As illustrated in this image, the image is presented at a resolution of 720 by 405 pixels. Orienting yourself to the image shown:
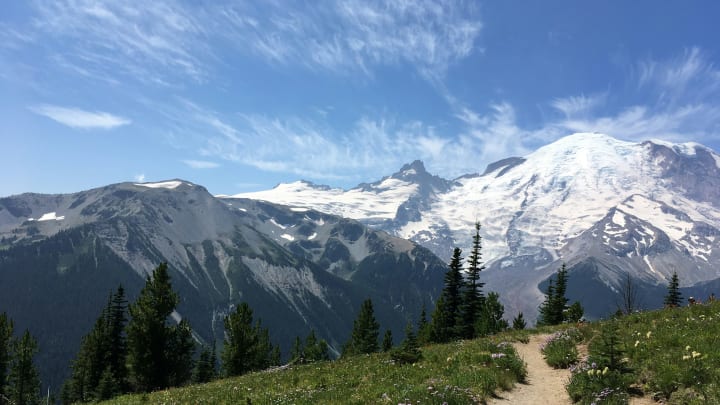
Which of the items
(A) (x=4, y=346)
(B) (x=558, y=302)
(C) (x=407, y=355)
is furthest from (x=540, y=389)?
(B) (x=558, y=302)

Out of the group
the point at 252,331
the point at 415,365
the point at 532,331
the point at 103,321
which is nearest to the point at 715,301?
the point at 532,331

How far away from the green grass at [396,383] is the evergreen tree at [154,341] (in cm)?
1975

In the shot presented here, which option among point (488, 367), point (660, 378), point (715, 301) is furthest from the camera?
point (715, 301)

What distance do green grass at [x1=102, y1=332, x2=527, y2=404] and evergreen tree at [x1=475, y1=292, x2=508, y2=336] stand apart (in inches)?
1923

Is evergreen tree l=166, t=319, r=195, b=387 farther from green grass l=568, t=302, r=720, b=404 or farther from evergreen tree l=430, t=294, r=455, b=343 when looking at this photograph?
green grass l=568, t=302, r=720, b=404

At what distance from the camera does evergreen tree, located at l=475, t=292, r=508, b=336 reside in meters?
73.3

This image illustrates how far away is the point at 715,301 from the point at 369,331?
277 feet

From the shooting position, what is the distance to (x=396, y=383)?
58.1 feet

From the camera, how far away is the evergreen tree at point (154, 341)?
4350 centimetres

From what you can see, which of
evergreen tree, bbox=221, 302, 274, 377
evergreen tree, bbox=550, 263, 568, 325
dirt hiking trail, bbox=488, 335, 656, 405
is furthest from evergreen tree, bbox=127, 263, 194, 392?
evergreen tree, bbox=550, 263, 568, 325

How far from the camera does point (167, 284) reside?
46.1 meters

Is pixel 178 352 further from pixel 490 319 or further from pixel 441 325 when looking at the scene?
pixel 490 319

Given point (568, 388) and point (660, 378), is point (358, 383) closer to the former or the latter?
point (568, 388)

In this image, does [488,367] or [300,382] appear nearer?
[488,367]
